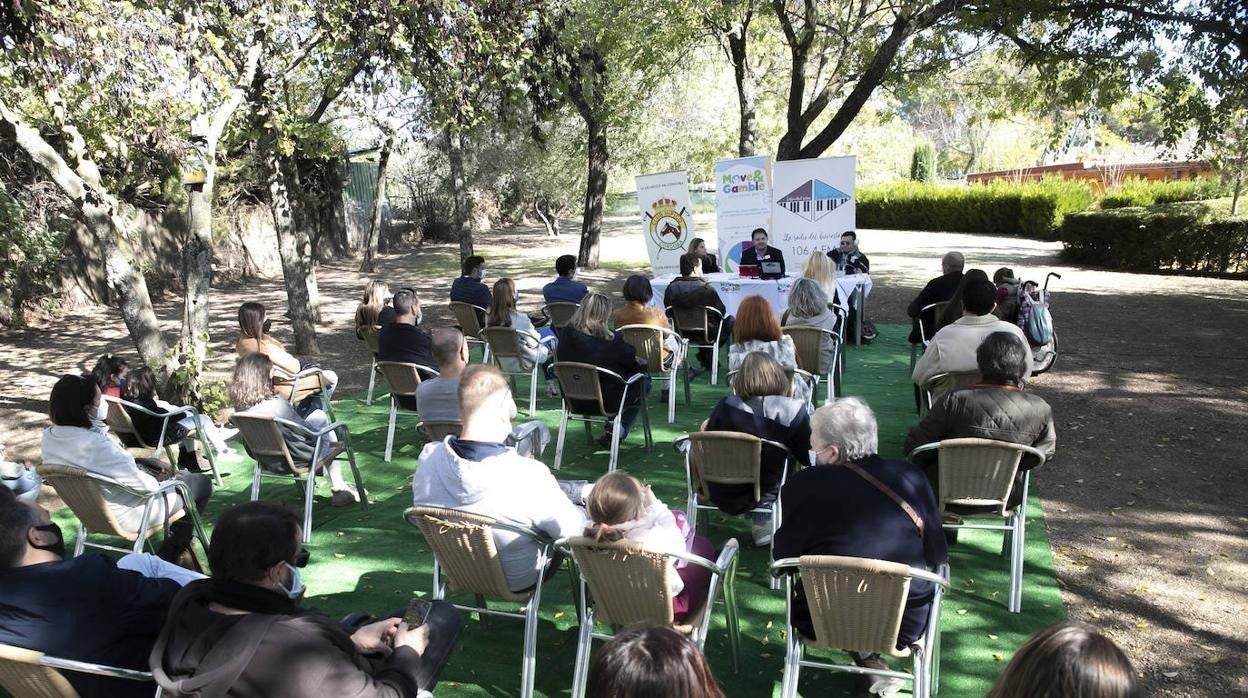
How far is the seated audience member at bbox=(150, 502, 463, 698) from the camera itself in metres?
2.06

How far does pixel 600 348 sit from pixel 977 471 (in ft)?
8.56

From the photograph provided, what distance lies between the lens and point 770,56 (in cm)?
2039

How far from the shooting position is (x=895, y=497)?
9.66 ft

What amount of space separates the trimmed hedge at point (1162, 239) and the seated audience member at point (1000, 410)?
14908 mm

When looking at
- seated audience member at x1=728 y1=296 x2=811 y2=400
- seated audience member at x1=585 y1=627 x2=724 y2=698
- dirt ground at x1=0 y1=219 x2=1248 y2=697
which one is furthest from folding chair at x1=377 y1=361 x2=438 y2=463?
seated audience member at x1=585 y1=627 x2=724 y2=698

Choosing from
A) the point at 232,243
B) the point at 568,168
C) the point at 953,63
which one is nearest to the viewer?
the point at 953,63

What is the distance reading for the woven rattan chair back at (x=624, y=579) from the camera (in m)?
2.85

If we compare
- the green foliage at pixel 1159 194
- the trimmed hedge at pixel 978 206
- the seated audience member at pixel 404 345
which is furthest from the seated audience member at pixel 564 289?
the green foliage at pixel 1159 194

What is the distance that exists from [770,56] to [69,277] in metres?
15.0

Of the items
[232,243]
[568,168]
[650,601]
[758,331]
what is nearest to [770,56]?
[568,168]

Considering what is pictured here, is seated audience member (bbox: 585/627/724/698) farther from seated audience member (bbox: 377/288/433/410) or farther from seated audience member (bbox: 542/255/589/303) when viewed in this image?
seated audience member (bbox: 542/255/589/303)

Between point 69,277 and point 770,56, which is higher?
point 770,56

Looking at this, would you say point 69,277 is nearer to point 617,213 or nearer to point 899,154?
point 617,213

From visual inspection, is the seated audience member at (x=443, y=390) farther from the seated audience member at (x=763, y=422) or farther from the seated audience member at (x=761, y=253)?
the seated audience member at (x=761, y=253)
